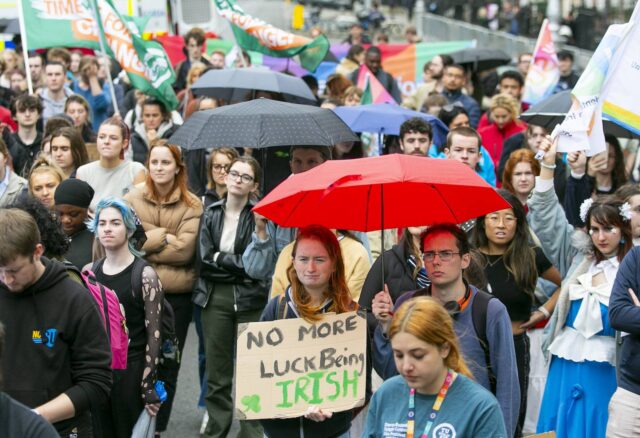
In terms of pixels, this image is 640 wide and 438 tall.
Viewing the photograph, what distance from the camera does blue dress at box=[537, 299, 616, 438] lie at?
7.40 metres

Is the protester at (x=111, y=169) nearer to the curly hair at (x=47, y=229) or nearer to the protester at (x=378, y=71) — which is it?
the curly hair at (x=47, y=229)

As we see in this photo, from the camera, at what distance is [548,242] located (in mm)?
8367

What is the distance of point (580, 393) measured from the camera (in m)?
7.48

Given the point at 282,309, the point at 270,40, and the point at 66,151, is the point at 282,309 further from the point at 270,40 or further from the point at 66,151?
the point at 270,40

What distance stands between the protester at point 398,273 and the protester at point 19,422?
2.56 m

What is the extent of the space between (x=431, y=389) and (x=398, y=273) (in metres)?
2.16

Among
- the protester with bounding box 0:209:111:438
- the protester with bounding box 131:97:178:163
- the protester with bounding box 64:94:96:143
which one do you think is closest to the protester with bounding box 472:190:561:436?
the protester with bounding box 0:209:111:438

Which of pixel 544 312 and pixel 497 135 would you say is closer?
pixel 544 312

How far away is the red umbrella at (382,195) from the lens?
18.4ft

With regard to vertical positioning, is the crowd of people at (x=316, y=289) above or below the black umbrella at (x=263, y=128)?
below

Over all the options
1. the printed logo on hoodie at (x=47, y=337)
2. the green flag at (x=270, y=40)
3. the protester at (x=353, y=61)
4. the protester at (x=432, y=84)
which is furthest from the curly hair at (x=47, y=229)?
the protester at (x=353, y=61)

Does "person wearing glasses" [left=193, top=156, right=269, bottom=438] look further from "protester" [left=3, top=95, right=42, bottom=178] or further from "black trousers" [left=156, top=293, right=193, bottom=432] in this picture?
"protester" [left=3, top=95, right=42, bottom=178]

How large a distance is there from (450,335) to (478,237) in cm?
313

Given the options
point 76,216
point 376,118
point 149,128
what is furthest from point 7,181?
point 376,118
